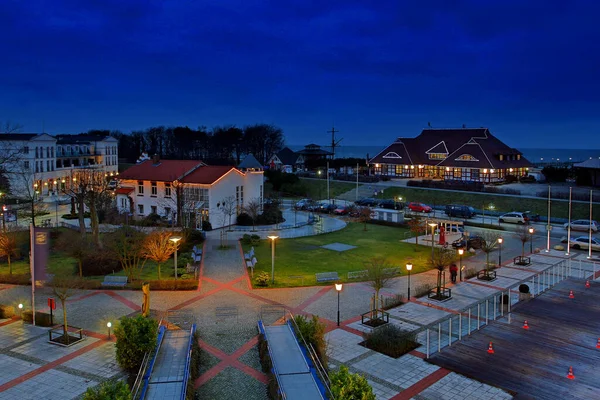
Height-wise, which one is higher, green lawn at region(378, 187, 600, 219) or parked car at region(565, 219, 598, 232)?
green lawn at region(378, 187, 600, 219)

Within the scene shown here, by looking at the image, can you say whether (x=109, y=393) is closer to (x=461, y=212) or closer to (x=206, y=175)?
(x=206, y=175)

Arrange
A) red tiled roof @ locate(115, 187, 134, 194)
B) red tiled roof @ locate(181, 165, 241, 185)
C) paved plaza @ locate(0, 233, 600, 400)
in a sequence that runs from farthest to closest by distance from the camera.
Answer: red tiled roof @ locate(115, 187, 134, 194)
red tiled roof @ locate(181, 165, 241, 185)
paved plaza @ locate(0, 233, 600, 400)

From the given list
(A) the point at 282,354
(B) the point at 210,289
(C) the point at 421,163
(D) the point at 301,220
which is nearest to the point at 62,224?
(D) the point at 301,220

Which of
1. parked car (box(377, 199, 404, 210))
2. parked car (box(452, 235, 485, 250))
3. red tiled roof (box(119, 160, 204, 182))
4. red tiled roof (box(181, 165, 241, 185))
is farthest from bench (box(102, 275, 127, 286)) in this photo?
parked car (box(377, 199, 404, 210))

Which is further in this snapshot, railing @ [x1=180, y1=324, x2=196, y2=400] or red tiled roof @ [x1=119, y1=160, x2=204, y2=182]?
red tiled roof @ [x1=119, y1=160, x2=204, y2=182]

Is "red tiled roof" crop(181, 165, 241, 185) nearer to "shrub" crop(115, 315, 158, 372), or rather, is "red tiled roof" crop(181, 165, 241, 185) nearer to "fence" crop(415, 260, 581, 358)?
"fence" crop(415, 260, 581, 358)

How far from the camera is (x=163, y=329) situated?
1759cm

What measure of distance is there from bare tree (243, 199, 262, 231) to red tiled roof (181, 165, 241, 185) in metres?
3.95

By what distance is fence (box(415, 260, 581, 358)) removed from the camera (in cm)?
1714

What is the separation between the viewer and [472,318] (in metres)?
19.3

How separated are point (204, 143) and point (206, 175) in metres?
67.8

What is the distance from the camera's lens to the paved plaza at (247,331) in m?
14.0

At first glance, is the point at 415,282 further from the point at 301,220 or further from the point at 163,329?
the point at 301,220

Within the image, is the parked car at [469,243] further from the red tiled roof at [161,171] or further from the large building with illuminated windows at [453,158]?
the large building with illuminated windows at [453,158]
